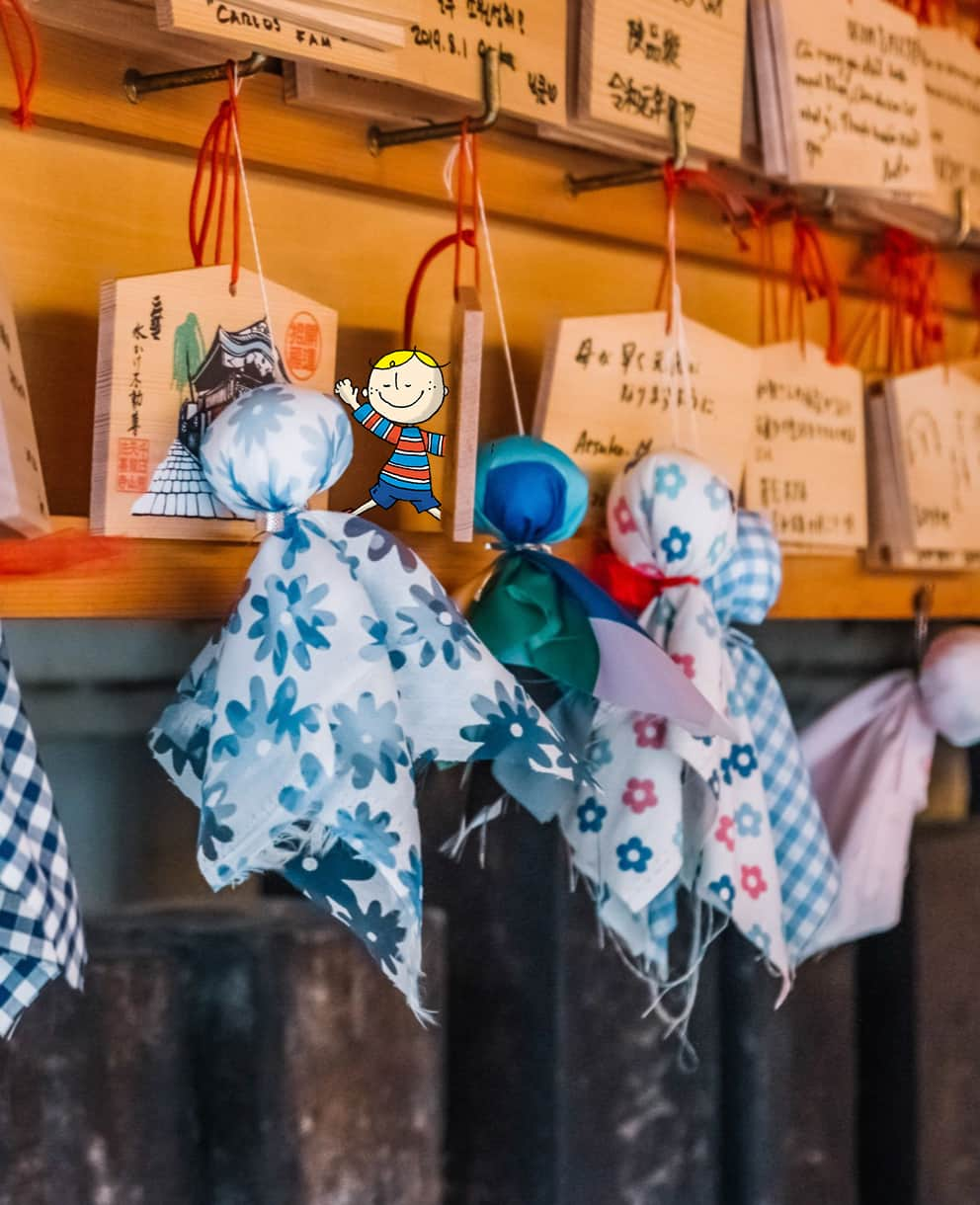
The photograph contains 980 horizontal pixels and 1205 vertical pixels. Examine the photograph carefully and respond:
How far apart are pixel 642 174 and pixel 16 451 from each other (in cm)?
41

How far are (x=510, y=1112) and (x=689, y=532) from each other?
0.32 m

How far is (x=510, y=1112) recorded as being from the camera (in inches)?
30.0

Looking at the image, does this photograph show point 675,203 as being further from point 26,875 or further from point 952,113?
point 26,875

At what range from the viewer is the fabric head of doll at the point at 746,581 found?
73cm

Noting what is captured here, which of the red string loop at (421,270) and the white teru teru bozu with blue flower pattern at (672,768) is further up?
the red string loop at (421,270)

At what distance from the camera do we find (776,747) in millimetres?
778

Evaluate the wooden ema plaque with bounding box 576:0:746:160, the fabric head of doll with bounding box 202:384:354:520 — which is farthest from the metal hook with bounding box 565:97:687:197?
the fabric head of doll with bounding box 202:384:354:520

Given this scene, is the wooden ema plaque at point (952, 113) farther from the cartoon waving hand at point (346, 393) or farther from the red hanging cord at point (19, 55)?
the red hanging cord at point (19, 55)

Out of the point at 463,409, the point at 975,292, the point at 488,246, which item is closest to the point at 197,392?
the point at 463,409

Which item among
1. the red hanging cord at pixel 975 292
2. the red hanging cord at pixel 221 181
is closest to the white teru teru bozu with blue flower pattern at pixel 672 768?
the red hanging cord at pixel 221 181

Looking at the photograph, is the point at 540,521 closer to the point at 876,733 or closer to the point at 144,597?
the point at 144,597

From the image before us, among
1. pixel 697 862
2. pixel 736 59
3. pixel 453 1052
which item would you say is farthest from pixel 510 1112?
pixel 736 59

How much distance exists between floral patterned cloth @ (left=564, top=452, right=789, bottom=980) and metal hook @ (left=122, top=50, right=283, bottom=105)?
0.25 m

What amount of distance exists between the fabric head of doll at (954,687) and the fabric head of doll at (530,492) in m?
0.33
